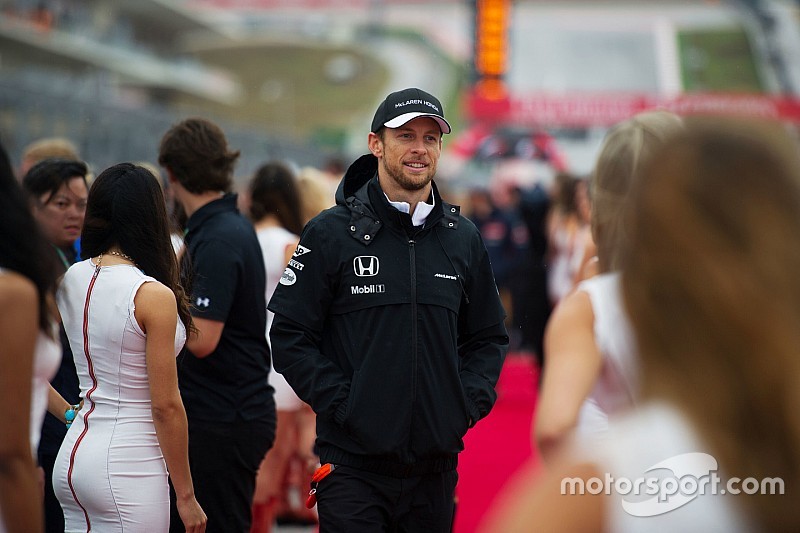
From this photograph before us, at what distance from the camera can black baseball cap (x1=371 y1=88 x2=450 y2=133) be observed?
404 cm

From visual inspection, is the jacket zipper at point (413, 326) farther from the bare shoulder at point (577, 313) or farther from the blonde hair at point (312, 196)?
the blonde hair at point (312, 196)

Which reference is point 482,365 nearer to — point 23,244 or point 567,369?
point 567,369

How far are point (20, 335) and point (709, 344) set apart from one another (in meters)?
1.65

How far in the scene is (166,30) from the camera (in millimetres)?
57438

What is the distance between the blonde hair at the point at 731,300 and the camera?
147cm

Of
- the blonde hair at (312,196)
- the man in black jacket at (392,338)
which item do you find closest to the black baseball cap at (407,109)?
the man in black jacket at (392,338)

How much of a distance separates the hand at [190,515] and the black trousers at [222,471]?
828mm

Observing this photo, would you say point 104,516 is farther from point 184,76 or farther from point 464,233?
point 184,76

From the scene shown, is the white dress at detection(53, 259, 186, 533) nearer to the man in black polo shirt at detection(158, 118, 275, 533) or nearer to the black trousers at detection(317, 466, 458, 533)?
the black trousers at detection(317, 466, 458, 533)

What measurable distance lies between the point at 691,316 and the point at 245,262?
10.8 ft

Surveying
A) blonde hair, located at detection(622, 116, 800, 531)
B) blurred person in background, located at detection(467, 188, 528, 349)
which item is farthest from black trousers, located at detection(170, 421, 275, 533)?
blurred person in background, located at detection(467, 188, 528, 349)

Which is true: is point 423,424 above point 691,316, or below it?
above

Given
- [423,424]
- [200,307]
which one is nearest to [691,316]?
[423,424]

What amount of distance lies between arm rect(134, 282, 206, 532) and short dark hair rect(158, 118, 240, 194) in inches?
49.0
